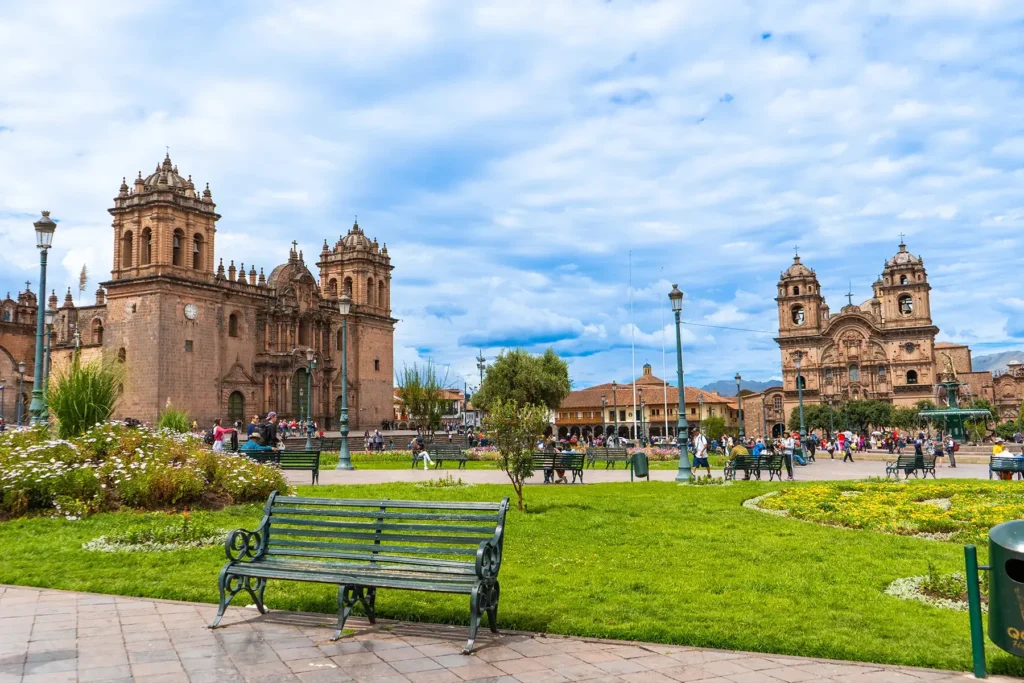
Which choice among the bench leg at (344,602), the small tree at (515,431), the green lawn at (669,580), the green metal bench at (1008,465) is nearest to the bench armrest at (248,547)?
the green lawn at (669,580)

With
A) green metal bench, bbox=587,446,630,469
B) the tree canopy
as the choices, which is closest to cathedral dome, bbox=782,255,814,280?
the tree canopy

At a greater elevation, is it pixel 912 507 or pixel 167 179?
pixel 167 179

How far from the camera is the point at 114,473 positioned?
12.4 metres

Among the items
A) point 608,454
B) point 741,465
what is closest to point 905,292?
point 608,454

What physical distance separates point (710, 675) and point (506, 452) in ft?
26.3

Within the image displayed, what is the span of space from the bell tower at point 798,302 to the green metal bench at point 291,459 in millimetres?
73590

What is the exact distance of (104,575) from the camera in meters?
7.90

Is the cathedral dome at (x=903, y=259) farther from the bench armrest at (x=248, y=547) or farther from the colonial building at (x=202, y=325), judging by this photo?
the bench armrest at (x=248, y=547)

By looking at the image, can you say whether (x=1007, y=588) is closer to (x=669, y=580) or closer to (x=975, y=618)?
(x=975, y=618)

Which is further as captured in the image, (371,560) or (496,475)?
(496,475)

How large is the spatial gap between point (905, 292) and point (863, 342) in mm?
7051

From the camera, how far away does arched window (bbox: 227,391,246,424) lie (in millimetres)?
48872

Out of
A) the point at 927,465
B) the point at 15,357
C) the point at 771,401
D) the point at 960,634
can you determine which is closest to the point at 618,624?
the point at 960,634

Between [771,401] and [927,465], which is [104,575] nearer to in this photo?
[927,465]
